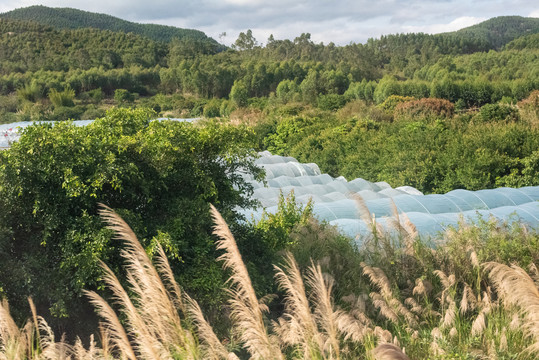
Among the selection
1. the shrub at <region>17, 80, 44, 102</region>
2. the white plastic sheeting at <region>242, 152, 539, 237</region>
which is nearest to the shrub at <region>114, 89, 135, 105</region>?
the shrub at <region>17, 80, 44, 102</region>

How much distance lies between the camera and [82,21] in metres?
84.5

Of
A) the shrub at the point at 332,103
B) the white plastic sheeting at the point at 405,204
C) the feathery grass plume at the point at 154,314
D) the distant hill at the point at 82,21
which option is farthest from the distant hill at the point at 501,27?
the feathery grass plume at the point at 154,314

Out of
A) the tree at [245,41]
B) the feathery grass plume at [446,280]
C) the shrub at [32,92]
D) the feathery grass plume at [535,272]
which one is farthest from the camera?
the tree at [245,41]

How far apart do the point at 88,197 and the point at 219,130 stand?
5.08ft

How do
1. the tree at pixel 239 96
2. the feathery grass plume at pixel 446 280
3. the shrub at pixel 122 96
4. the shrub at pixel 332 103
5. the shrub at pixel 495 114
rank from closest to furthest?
the feathery grass plume at pixel 446 280 < the shrub at pixel 495 114 < the shrub at pixel 332 103 < the tree at pixel 239 96 < the shrub at pixel 122 96

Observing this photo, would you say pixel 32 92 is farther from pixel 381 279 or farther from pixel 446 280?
pixel 446 280

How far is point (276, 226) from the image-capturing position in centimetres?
607

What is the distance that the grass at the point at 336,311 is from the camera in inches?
103

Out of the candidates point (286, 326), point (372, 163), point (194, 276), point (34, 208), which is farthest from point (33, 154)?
point (372, 163)

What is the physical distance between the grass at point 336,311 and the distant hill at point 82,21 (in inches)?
2950

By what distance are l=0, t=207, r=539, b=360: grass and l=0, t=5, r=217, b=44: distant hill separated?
74.9 meters

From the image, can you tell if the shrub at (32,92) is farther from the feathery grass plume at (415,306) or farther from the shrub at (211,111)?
the feathery grass plume at (415,306)

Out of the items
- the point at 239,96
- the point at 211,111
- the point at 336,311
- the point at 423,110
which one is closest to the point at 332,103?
the point at 239,96

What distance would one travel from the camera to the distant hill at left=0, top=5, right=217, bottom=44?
78.2m
